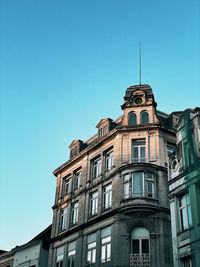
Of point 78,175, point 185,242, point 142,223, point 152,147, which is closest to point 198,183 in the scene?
point 185,242

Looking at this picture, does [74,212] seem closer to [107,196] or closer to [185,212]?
[107,196]

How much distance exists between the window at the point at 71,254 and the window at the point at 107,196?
4.76 metres

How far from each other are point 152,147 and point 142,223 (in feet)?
20.9

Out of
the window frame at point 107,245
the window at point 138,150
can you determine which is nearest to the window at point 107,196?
the window frame at point 107,245

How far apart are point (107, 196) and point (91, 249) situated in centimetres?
437

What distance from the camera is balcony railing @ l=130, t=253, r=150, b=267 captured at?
28342 millimetres

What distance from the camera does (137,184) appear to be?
31328mm

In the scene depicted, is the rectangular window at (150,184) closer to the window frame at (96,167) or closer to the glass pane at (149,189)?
the glass pane at (149,189)

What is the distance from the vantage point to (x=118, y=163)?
33219 mm

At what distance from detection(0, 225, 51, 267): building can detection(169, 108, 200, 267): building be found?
705 inches

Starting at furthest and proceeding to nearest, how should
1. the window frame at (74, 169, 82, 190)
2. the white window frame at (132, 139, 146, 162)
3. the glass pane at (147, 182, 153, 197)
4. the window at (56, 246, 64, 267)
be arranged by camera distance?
the window frame at (74, 169, 82, 190)
the window at (56, 246, 64, 267)
the white window frame at (132, 139, 146, 162)
the glass pane at (147, 182, 153, 197)

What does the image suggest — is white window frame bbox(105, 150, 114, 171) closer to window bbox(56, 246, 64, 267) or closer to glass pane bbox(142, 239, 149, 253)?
glass pane bbox(142, 239, 149, 253)

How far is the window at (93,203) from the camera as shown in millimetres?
34531

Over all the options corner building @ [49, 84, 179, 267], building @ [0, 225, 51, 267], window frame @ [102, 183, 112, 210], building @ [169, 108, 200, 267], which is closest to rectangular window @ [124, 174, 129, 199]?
corner building @ [49, 84, 179, 267]
